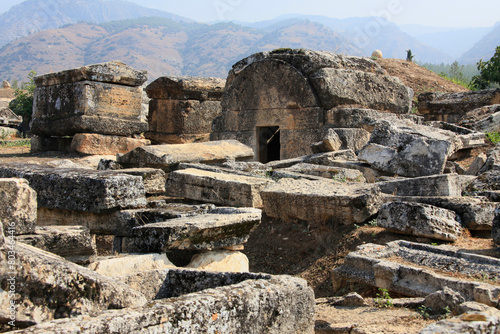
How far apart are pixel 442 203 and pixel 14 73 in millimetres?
143210

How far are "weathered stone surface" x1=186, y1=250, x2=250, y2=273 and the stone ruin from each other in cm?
1

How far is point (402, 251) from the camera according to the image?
4348 mm

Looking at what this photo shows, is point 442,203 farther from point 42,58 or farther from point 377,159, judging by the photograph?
point 42,58

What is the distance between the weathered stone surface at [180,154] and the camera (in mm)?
7301

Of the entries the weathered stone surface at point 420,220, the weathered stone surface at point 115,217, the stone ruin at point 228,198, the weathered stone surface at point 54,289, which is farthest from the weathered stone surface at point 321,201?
the weathered stone surface at point 54,289

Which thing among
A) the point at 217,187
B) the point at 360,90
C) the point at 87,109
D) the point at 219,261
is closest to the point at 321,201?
the point at 217,187

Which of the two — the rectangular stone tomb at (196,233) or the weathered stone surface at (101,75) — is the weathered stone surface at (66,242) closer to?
the rectangular stone tomb at (196,233)

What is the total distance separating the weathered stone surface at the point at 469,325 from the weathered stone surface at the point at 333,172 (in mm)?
4783

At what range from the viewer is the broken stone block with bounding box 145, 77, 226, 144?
12.3 m

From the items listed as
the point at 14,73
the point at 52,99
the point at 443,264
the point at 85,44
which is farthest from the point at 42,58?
the point at 443,264

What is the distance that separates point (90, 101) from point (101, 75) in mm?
620

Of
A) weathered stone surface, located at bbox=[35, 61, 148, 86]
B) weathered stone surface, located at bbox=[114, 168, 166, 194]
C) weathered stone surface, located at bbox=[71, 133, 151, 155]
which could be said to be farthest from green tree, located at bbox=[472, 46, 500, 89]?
weathered stone surface, located at bbox=[114, 168, 166, 194]

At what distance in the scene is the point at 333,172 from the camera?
721 centimetres

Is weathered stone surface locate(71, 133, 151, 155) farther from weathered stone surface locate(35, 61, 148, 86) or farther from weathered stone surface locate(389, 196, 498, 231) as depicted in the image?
weathered stone surface locate(389, 196, 498, 231)
